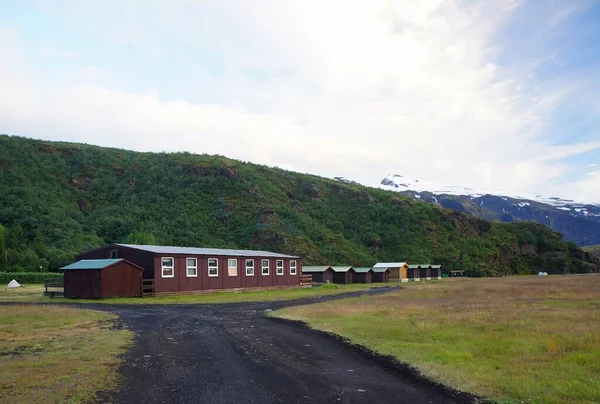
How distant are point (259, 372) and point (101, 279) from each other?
29.4 metres

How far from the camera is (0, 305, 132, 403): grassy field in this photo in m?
9.55

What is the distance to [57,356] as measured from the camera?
13.2 meters

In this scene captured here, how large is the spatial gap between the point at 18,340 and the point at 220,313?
1171 centimetres

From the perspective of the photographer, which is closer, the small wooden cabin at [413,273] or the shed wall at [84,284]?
the shed wall at [84,284]

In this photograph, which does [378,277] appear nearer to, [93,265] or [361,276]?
[361,276]

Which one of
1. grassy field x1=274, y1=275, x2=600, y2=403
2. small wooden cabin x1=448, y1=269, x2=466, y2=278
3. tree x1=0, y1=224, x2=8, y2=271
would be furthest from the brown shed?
small wooden cabin x1=448, y1=269, x2=466, y2=278

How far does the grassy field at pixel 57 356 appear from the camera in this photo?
9547 mm

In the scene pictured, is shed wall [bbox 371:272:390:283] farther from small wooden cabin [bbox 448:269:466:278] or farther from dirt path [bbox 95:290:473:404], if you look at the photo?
dirt path [bbox 95:290:473:404]

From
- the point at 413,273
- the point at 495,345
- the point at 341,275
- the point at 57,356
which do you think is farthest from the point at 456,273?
the point at 57,356

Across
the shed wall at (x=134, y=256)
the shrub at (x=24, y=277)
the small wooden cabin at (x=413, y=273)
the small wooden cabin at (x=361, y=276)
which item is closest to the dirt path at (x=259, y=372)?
the shed wall at (x=134, y=256)

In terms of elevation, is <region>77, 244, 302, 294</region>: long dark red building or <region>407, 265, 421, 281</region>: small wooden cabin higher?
<region>77, 244, 302, 294</region>: long dark red building

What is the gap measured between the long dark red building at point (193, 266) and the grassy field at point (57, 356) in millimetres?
18384

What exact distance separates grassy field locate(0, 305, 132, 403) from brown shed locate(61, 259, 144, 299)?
48.4 feet

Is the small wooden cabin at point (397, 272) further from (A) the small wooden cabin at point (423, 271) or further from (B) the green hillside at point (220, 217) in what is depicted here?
(B) the green hillside at point (220, 217)
